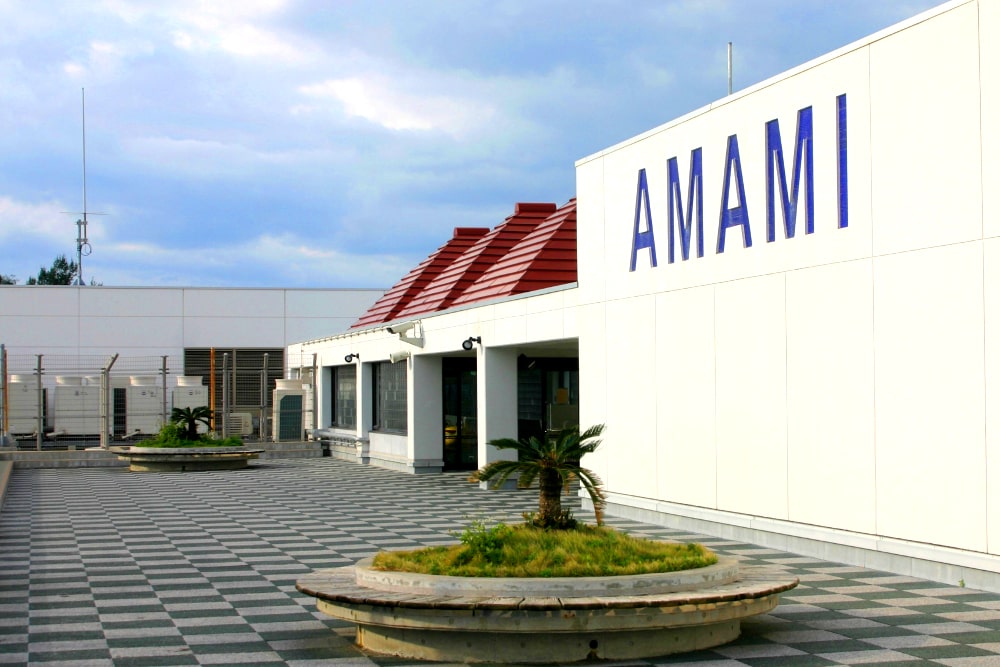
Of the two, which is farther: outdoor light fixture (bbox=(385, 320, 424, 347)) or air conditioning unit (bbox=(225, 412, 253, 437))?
air conditioning unit (bbox=(225, 412, 253, 437))

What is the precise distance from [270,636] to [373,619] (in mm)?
1329

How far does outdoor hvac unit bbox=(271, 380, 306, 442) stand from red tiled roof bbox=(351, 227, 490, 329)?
387 centimetres

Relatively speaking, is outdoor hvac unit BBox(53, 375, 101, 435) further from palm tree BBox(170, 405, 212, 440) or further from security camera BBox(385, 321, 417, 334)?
security camera BBox(385, 321, 417, 334)

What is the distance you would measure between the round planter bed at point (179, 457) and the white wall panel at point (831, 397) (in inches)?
808

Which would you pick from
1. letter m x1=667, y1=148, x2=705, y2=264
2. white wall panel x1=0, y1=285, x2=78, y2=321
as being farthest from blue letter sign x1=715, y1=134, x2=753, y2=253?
white wall panel x1=0, y1=285, x2=78, y2=321

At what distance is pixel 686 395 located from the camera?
16516mm

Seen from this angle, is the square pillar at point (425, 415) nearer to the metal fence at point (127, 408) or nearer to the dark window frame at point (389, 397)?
the dark window frame at point (389, 397)

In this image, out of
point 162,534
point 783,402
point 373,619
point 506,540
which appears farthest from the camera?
point 162,534

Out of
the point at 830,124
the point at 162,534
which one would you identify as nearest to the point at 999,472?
the point at 830,124

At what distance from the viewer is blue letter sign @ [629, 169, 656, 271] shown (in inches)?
690

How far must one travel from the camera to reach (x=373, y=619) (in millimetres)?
8430

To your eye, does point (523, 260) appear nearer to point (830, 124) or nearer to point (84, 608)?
point (830, 124)

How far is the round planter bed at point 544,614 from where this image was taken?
26.5 ft

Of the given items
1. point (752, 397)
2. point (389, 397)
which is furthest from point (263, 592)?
point (389, 397)
